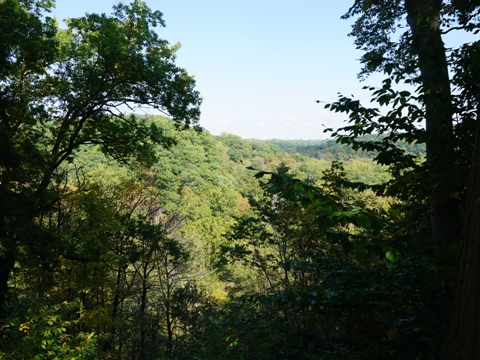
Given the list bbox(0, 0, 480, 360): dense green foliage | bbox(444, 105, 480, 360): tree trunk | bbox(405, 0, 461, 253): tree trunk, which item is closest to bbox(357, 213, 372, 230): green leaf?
bbox(0, 0, 480, 360): dense green foliage

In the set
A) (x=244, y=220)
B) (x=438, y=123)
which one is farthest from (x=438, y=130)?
(x=244, y=220)

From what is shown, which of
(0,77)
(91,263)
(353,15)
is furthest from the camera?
(91,263)

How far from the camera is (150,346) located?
1298 cm

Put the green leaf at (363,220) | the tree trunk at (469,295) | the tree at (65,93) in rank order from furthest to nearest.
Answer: the tree at (65,93) → the green leaf at (363,220) → the tree trunk at (469,295)

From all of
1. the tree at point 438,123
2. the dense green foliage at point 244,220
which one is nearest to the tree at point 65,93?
the dense green foliage at point 244,220

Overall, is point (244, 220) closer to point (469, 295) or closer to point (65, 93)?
point (65, 93)

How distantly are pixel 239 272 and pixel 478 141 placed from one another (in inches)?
927

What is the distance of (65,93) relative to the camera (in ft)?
29.4

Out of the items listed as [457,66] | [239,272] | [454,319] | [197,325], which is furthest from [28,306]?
[239,272]

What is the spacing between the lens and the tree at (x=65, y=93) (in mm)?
6820

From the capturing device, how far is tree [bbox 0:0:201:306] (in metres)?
6.82

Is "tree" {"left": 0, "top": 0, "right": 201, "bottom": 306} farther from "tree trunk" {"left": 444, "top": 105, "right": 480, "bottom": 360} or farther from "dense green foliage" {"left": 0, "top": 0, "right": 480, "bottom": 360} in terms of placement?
"tree trunk" {"left": 444, "top": 105, "right": 480, "bottom": 360}

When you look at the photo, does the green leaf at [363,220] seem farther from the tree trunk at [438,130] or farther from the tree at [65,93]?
the tree at [65,93]

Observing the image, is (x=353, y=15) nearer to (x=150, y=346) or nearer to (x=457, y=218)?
(x=457, y=218)
